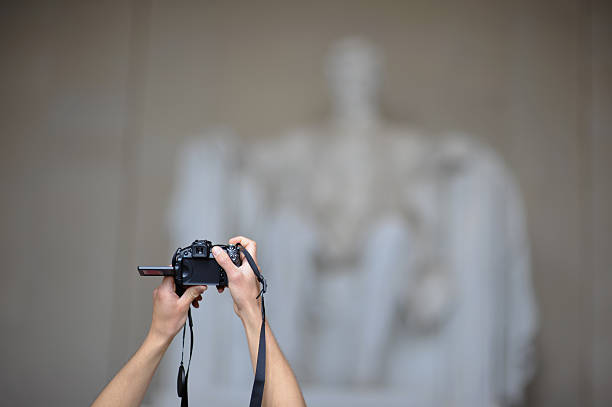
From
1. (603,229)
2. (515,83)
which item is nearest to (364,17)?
(515,83)

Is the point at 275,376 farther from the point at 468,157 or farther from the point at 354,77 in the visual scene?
the point at 354,77

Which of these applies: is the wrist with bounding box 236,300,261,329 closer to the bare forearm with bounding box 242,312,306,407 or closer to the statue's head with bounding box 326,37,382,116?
the bare forearm with bounding box 242,312,306,407

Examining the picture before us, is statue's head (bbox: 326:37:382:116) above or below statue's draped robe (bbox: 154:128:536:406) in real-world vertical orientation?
above

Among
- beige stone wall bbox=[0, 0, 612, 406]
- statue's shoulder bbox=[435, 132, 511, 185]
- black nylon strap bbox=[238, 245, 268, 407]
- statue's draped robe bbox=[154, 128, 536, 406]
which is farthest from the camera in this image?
beige stone wall bbox=[0, 0, 612, 406]

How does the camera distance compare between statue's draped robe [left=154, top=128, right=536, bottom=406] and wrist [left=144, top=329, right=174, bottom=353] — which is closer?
wrist [left=144, top=329, right=174, bottom=353]

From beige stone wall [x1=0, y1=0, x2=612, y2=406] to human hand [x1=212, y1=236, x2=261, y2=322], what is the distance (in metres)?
2.87

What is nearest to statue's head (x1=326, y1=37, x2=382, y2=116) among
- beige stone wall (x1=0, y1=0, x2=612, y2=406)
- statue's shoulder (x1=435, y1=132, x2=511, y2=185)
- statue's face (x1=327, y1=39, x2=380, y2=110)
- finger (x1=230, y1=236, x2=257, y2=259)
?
statue's face (x1=327, y1=39, x2=380, y2=110)

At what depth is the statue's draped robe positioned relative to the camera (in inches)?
126

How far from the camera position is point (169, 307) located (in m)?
0.91

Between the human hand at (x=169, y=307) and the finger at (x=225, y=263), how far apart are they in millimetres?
74

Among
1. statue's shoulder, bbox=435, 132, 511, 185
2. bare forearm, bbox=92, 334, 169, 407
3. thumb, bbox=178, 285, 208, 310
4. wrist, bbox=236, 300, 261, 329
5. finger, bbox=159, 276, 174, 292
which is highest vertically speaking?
statue's shoulder, bbox=435, 132, 511, 185

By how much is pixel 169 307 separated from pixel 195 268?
0.06m

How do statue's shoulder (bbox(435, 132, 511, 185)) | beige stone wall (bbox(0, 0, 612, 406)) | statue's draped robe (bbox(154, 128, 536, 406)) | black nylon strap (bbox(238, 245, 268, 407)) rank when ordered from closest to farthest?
black nylon strap (bbox(238, 245, 268, 407)) → statue's draped robe (bbox(154, 128, 536, 406)) → statue's shoulder (bbox(435, 132, 511, 185)) → beige stone wall (bbox(0, 0, 612, 406))

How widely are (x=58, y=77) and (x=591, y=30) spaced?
3168mm
